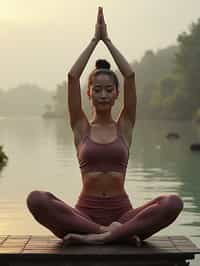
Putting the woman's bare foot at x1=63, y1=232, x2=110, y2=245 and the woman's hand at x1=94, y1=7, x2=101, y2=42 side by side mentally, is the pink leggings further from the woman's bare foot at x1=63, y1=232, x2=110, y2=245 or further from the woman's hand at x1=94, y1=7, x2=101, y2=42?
the woman's hand at x1=94, y1=7, x2=101, y2=42

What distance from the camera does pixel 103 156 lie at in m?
5.27

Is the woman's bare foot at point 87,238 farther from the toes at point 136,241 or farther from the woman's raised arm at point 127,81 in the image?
the woman's raised arm at point 127,81

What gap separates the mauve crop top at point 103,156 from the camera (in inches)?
207

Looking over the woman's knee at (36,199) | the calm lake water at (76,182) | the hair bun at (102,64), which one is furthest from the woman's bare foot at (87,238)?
the calm lake water at (76,182)

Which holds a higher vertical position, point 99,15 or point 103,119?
point 99,15

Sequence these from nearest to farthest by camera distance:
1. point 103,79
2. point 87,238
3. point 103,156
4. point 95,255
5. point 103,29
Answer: point 95,255 < point 87,238 < point 103,156 < point 103,79 < point 103,29

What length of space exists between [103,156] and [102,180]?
0.16 m

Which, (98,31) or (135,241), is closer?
(135,241)

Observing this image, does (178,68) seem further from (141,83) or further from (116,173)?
(116,173)

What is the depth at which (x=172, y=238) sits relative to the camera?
17.7 ft

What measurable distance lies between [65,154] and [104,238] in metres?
20.0

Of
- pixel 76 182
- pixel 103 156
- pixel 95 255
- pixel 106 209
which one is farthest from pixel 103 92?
pixel 76 182

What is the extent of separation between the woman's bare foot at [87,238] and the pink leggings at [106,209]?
0.68 feet

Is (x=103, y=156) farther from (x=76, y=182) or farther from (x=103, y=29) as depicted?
(x=76, y=182)
